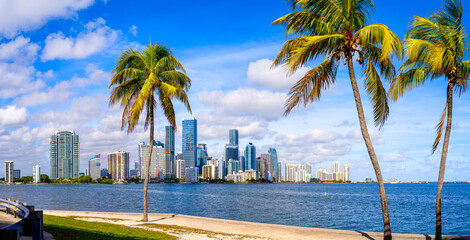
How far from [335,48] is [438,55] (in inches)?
159

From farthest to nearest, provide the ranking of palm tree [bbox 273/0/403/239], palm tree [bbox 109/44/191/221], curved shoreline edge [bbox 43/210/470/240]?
palm tree [bbox 109/44/191/221] → curved shoreline edge [bbox 43/210/470/240] → palm tree [bbox 273/0/403/239]

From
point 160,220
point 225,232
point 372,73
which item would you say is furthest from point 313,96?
point 160,220

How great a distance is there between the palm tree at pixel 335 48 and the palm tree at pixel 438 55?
1.26 meters

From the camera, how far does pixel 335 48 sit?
15.3 metres

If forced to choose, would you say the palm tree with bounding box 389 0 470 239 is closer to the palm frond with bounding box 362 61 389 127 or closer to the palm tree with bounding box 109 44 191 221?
the palm frond with bounding box 362 61 389 127

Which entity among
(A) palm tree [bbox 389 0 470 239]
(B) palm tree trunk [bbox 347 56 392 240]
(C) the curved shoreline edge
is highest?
(A) palm tree [bbox 389 0 470 239]

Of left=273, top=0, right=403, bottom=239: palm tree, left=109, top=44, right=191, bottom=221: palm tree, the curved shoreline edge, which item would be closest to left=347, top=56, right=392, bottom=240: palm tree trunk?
left=273, top=0, right=403, bottom=239: palm tree

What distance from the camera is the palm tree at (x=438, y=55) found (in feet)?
51.1

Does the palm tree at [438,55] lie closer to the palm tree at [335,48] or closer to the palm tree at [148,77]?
the palm tree at [335,48]

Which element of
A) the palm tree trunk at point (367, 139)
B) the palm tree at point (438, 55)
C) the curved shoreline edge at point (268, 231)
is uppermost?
the palm tree at point (438, 55)

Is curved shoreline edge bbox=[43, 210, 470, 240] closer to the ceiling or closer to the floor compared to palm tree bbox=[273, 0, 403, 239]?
closer to the floor

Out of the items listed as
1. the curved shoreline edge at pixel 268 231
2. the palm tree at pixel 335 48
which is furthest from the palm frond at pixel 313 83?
the curved shoreline edge at pixel 268 231

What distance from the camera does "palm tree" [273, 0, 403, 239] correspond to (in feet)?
47.5

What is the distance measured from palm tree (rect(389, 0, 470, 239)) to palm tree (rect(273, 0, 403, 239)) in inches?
49.7
